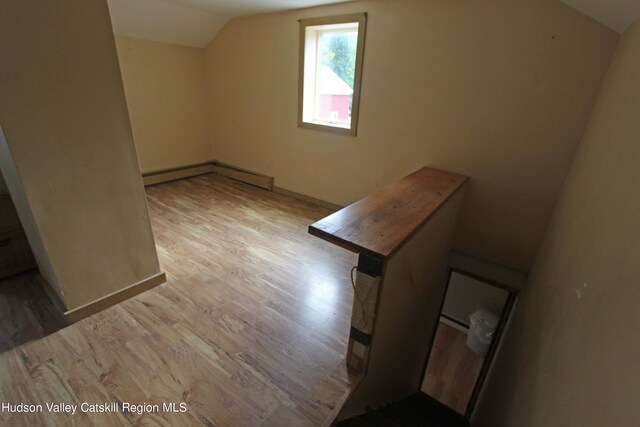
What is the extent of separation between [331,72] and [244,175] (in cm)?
188

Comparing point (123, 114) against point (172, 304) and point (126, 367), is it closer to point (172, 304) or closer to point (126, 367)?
point (172, 304)

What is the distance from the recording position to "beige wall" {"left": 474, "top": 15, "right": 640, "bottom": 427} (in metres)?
0.66

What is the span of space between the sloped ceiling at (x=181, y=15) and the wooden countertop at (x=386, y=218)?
208 centimetres

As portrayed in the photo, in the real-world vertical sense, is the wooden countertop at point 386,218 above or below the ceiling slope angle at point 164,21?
below

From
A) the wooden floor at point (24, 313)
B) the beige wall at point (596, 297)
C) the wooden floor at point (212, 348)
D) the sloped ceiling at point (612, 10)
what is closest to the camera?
the beige wall at point (596, 297)

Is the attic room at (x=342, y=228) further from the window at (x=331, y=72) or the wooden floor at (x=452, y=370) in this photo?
the wooden floor at (x=452, y=370)

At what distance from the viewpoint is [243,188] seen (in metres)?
4.14

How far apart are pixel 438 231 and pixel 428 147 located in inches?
37.5

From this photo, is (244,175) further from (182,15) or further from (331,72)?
(182,15)

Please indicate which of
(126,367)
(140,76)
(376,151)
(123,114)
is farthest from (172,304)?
(140,76)

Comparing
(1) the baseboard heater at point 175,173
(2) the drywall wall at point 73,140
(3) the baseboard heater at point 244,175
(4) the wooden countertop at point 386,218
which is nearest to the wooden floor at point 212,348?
(2) the drywall wall at point 73,140

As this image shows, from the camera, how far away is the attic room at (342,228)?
4.04 feet

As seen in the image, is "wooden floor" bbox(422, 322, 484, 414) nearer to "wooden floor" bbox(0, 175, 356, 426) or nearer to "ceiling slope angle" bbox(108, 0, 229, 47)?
"wooden floor" bbox(0, 175, 356, 426)

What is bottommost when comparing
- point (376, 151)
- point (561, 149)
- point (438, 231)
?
point (438, 231)
